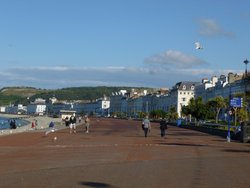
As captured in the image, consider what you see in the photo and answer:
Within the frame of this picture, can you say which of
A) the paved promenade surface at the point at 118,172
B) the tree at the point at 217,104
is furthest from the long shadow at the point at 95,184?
the tree at the point at 217,104

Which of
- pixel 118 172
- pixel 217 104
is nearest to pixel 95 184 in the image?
pixel 118 172

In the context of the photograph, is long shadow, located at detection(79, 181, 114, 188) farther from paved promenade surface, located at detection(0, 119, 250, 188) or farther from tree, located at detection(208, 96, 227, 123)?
tree, located at detection(208, 96, 227, 123)

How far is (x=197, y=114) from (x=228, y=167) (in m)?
82.1

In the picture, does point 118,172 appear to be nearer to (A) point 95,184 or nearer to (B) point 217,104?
(A) point 95,184

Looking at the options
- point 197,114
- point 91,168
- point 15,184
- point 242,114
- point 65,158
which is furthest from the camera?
point 197,114

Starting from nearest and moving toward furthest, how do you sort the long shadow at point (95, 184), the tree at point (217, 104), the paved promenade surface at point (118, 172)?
1. the long shadow at point (95, 184)
2. the paved promenade surface at point (118, 172)
3. the tree at point (217, 104)

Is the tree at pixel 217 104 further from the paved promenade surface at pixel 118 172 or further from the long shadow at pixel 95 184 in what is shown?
the long shadow at pixel 95 184

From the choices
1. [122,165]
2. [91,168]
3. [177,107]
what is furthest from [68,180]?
[177,107]

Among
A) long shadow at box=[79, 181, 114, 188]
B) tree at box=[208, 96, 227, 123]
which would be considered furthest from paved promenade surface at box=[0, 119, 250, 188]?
tree at box=[208, 96, 227, 123]

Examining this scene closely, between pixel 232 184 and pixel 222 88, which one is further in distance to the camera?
pixel 222 88

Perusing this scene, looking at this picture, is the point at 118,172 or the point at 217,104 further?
the point at 217,104

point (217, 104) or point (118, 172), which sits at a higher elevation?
point (217, 104)

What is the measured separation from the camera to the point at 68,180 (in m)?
13.8

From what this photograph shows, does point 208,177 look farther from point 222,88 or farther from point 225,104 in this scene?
point 222,88
